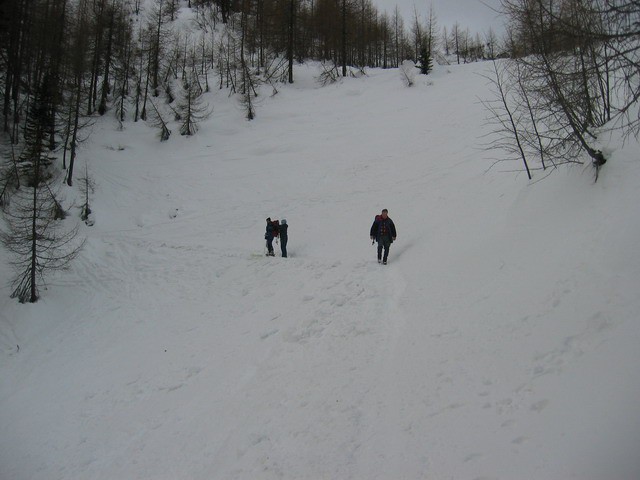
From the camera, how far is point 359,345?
6.96 meters

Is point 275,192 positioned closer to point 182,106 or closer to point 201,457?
point 182,106

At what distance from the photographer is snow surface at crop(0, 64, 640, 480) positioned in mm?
4211

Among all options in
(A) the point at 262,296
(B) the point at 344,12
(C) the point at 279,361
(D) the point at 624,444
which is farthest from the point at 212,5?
(D) the point at 624,444

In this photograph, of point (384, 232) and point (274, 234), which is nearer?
point (384, 232)

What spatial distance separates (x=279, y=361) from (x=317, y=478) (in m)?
2.91

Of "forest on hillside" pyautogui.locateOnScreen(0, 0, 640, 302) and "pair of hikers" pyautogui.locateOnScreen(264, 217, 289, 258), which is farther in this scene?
"pair of hikers" pyautogui.locateOnScreen(264, 217, 289, 258)

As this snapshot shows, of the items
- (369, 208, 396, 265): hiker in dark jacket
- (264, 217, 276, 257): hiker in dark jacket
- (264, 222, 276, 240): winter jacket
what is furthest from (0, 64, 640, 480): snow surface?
(264, 222, 276, 240): winter jacket

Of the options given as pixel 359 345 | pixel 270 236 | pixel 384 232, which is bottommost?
pixel 359 345

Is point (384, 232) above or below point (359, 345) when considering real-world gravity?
above

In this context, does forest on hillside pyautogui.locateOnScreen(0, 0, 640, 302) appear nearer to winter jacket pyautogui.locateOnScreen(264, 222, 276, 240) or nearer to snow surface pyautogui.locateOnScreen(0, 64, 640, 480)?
snow surface pyautogui.locateOnScreen(0, 64, 640, 480)

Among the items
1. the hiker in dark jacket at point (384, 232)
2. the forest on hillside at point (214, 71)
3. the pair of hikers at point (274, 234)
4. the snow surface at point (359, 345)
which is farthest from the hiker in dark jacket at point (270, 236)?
the forest on hillside at point (214, 71)

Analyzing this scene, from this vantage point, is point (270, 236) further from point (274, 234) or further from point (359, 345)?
point (359, 345)

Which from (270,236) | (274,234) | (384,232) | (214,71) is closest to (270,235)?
(270,236)

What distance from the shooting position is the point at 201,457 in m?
5.23
